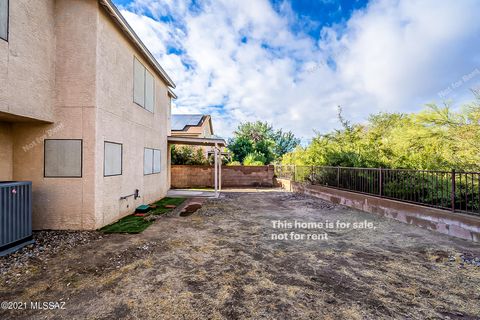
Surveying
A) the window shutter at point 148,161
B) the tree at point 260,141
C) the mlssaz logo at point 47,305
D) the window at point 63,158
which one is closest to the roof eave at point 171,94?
the window shutter at point 148,161

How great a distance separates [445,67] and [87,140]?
1345cm

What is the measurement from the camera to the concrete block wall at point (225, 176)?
47.9ft

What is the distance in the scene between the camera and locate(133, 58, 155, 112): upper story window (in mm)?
7320

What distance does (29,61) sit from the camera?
14.7ft

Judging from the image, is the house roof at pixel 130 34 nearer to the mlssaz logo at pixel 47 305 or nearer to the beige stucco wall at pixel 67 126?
the beige stucco wall at pixel 67 126

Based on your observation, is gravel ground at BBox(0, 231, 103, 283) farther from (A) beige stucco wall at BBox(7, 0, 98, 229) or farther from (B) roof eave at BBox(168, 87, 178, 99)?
(B) roof eave at BBox(168, 87, 178, 99)

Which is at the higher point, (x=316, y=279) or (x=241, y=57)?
(x=241, y=57)

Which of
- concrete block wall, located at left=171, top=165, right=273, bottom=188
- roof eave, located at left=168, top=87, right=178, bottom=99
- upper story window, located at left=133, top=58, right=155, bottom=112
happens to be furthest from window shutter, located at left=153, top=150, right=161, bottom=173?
concrete block wall, located at left=171, top=165, right=273, bottom=188

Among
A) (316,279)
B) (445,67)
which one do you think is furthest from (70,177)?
(445,67)

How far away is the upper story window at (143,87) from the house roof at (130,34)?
395mm

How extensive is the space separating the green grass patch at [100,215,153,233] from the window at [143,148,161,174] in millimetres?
2317

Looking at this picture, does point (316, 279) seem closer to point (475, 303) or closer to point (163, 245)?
point (475, 303)

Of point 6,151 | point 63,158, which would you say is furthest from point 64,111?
point 6,151

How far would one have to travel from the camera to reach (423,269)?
3.43 m
